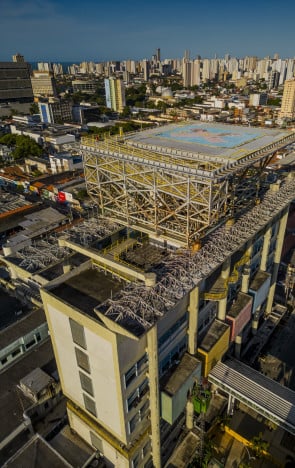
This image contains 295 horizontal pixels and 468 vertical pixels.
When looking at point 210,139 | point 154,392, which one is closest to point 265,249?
point 210,139

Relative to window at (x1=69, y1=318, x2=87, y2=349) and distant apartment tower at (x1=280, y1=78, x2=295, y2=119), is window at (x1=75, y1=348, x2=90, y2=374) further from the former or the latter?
distant apartment tower at (x1=280, y1=78, x2=295, y2=119)

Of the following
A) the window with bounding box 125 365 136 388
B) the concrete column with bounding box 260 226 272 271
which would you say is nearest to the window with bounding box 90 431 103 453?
the window with bounding box 125 365 136 388

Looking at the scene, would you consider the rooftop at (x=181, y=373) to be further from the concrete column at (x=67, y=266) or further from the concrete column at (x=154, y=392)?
the concrete column at (x=67, y=266)

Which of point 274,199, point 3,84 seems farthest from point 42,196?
point 3,84

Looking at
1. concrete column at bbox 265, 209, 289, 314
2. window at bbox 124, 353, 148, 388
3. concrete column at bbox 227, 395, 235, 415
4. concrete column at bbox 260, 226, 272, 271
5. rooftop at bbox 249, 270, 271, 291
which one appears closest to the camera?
window at bbox 124, 353, 148, 388

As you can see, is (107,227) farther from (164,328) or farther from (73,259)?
(164,328)

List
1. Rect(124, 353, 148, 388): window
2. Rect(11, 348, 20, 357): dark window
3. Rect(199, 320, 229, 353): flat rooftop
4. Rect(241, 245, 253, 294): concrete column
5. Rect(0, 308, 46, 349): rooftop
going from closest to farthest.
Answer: Rect(124, 353, 148, 388): window
Rect(199, 320, 229, 353): flat rooftop
Rect(0, 308, 46, 349): rooftop
Rect(241, 245, 253, 294): concrete column
Rect(11, 348, 20, 357): dark window

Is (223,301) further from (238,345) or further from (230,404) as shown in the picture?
(230,404)
